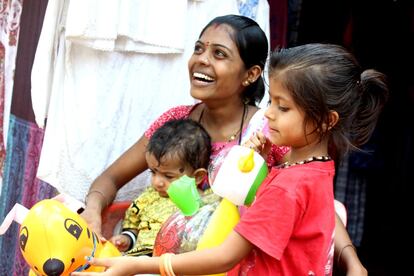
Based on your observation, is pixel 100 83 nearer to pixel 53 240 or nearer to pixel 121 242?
pixel 121 242

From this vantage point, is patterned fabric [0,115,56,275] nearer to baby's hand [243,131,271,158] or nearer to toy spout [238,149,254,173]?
baby's hand [243,131,271,158]

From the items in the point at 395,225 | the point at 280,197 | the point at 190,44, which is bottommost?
the point at 395,225

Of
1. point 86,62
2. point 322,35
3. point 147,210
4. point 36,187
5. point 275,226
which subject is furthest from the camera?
point 322,35

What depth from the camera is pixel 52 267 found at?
1741 mm

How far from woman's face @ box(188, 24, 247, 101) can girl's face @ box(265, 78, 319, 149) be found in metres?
0.64

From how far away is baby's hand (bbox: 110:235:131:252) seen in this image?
7.24ft

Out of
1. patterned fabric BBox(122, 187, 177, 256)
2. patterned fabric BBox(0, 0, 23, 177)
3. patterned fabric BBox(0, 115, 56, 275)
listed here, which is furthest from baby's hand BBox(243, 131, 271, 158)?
patterned fabric BBox(0, 115, 56, 275)

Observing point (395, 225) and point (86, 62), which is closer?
point (86, 62)

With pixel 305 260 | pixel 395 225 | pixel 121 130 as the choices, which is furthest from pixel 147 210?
pixel 395 225

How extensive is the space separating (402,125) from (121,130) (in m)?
1.73

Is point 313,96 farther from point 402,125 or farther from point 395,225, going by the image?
point 395,225

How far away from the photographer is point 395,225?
14.4ft

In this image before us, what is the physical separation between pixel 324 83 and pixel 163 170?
2.50ft

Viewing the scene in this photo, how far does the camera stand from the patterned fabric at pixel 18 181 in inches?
109
